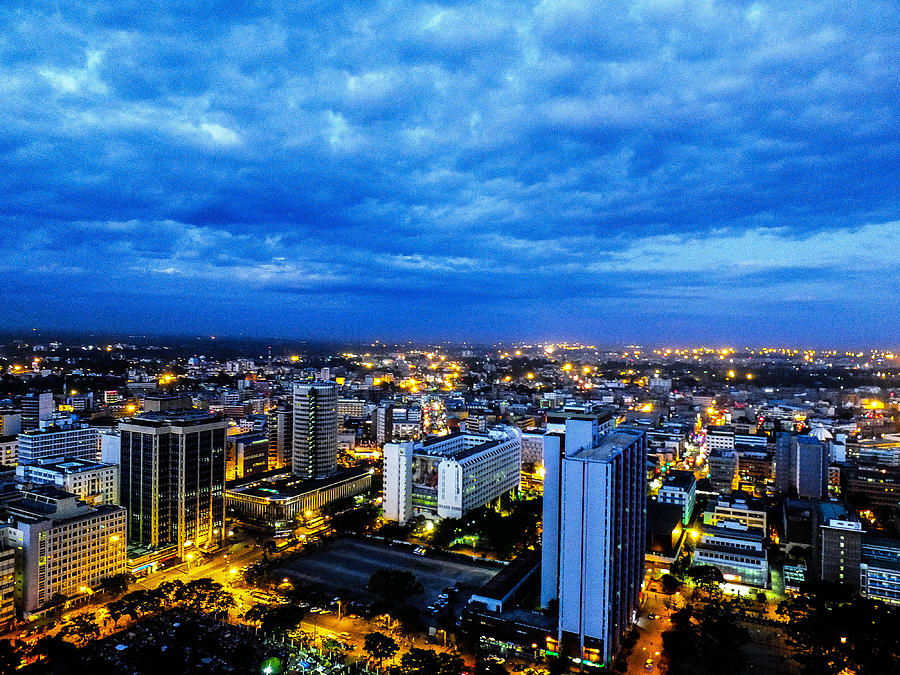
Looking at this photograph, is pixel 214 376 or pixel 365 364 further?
pixel 365 364

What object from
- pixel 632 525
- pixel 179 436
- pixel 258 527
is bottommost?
pixel 258 527

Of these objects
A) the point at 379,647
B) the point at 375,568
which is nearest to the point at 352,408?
the point at 375,568

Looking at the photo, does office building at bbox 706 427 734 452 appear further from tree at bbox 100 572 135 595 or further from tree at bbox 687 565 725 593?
tree at bbox 100 572 135 595

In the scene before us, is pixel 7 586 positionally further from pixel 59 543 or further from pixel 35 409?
pixel 35 409

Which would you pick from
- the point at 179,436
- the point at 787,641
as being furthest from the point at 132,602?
the point at 787,641

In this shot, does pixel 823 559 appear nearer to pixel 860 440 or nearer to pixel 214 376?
pixel 860 440
